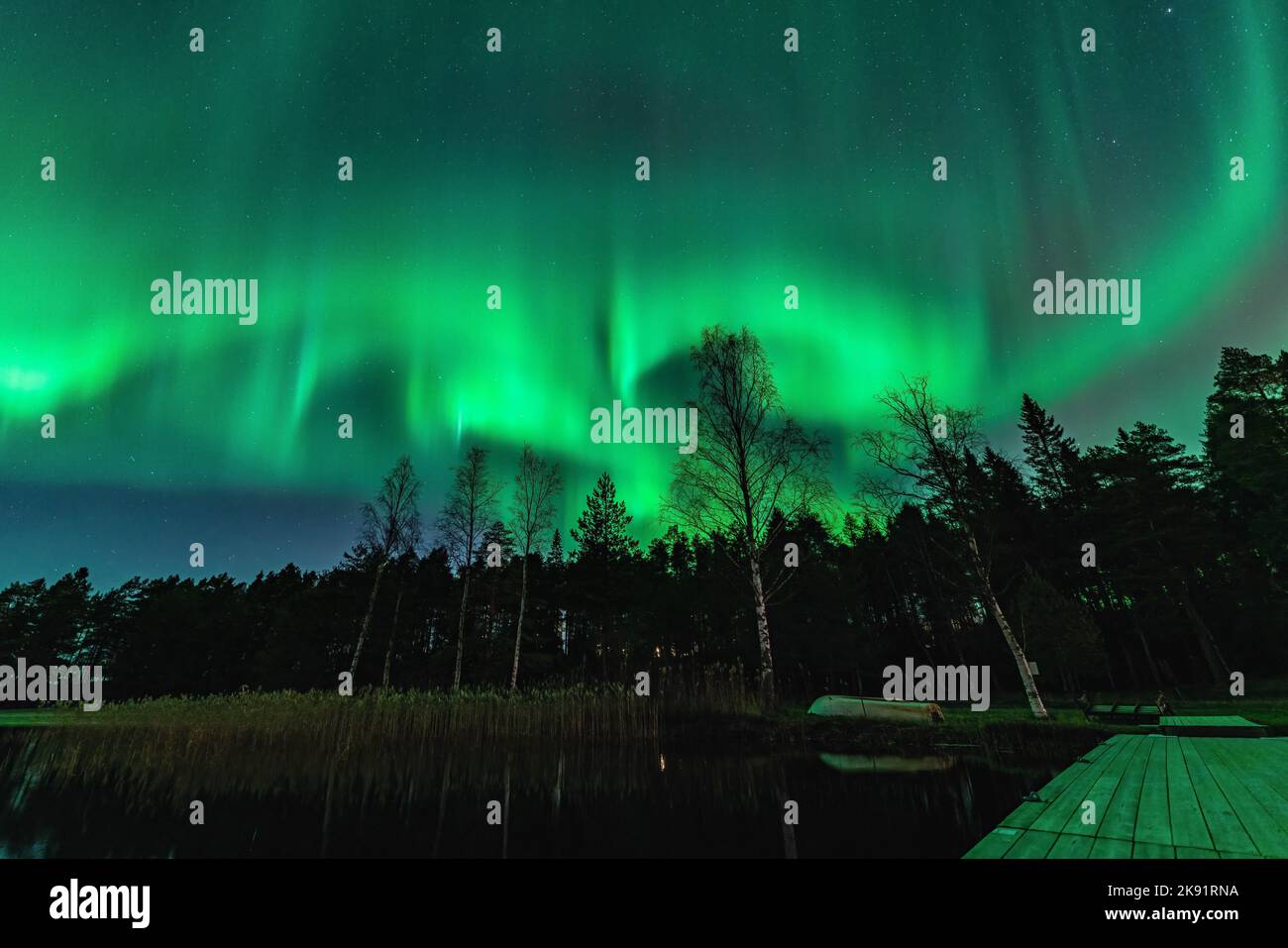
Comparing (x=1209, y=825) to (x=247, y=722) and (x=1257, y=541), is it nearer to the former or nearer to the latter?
(x=247, y=722)

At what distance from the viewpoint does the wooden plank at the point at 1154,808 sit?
4.34m

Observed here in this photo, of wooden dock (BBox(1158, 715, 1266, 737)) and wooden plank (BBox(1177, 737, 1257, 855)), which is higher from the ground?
wooden plank (BBox(1177, 737, 1257, 855))

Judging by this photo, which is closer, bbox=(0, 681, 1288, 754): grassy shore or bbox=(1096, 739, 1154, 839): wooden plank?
bbox=(1096, 739, 1154, 839): wooden plank

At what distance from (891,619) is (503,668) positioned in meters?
34.1

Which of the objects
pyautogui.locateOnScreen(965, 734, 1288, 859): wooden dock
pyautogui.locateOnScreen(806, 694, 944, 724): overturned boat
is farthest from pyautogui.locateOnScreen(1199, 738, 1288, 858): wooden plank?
pyautogui.locateOnScreen(806, 694, 944, 724): overturned boat

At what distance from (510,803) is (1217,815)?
7.53m

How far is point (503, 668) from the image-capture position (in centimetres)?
3038

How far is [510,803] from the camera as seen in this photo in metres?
6.80

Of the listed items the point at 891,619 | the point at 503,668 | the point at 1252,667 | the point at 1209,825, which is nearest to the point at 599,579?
the point at 503,668

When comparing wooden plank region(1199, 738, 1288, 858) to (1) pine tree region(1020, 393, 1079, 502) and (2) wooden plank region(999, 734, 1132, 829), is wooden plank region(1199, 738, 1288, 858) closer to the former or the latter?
(2) wooden plank region(999, 734, 1132, 829)

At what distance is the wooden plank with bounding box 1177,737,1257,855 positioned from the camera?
4.07 m

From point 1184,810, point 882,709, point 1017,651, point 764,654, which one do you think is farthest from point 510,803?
point 1017,651

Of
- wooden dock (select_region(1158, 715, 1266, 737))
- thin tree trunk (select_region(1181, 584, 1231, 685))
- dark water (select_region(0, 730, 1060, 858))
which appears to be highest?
dark water (select_region(0, 730, 1060, 858))

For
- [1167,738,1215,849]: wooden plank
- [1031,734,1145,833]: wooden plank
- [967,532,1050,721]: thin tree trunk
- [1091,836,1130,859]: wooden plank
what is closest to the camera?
[1091,836,1130,859]: wooden plank
